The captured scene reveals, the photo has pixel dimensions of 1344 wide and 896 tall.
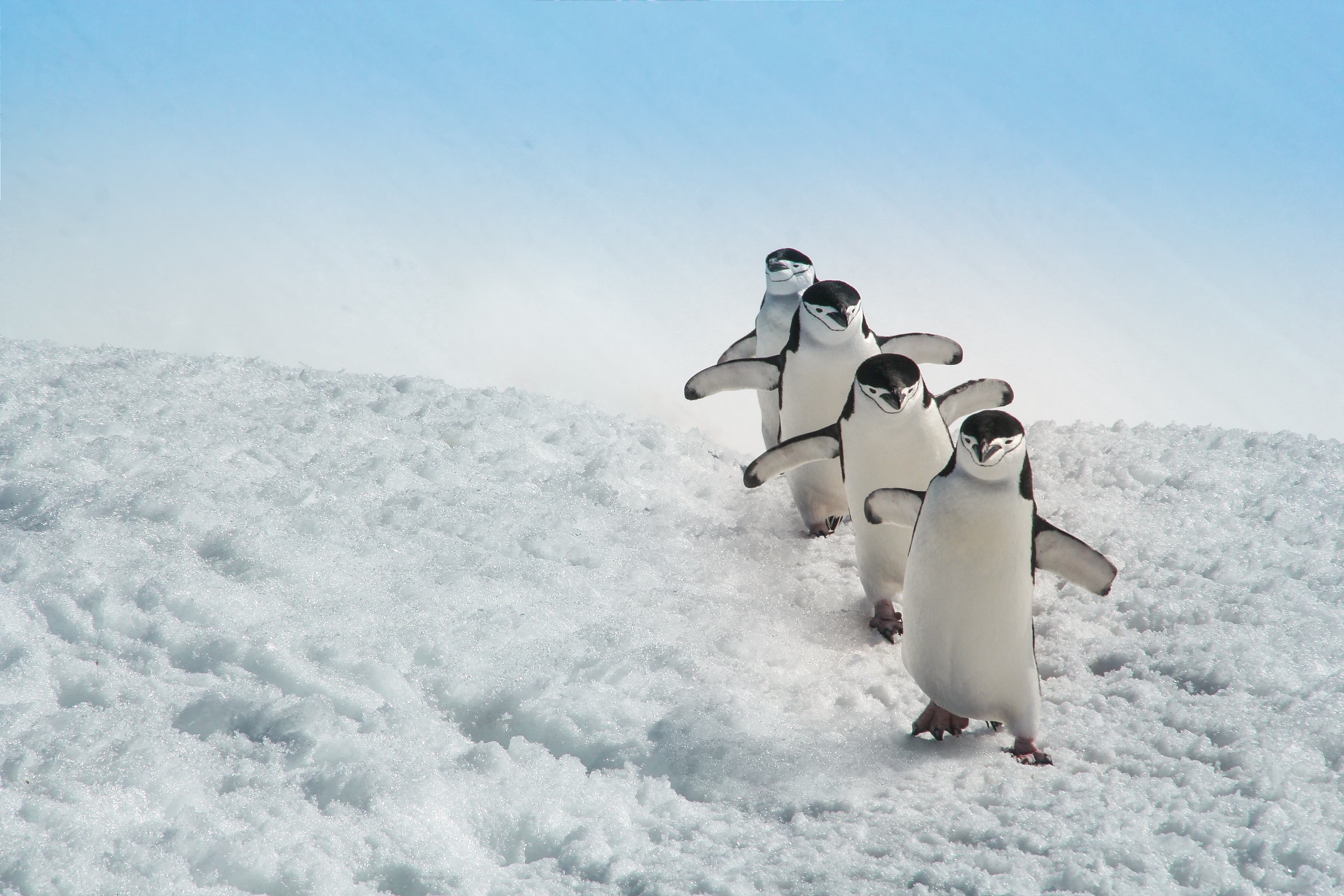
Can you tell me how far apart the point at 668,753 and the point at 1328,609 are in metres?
1.89

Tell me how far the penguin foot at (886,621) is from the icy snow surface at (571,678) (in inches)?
2.0

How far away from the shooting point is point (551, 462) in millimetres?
3660

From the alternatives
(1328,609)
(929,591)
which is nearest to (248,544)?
(929,591)

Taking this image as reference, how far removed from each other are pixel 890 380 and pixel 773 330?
1102 millimetres

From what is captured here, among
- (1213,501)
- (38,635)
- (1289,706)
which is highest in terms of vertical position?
(1213,501)

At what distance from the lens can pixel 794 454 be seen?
289 centimetres

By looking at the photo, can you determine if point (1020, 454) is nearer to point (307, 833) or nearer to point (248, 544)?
point (307, 833)

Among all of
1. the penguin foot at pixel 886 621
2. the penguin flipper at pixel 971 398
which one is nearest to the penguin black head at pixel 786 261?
the penguin flipper at pixel 971 398

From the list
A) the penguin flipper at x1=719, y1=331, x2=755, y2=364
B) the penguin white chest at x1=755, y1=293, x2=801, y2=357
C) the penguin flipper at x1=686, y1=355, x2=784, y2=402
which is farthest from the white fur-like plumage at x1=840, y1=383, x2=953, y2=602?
the penguin flipper at x1=719, y1=331, x2=755, y2=364

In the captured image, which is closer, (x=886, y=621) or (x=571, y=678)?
(x=571, y=678)

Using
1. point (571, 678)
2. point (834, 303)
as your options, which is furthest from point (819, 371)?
point (571, 678)

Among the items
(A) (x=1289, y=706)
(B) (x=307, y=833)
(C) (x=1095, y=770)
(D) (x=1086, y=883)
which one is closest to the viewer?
(D) (x=1086, y=883)

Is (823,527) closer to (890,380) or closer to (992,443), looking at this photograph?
(890,380)

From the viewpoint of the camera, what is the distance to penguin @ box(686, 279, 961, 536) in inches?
119
